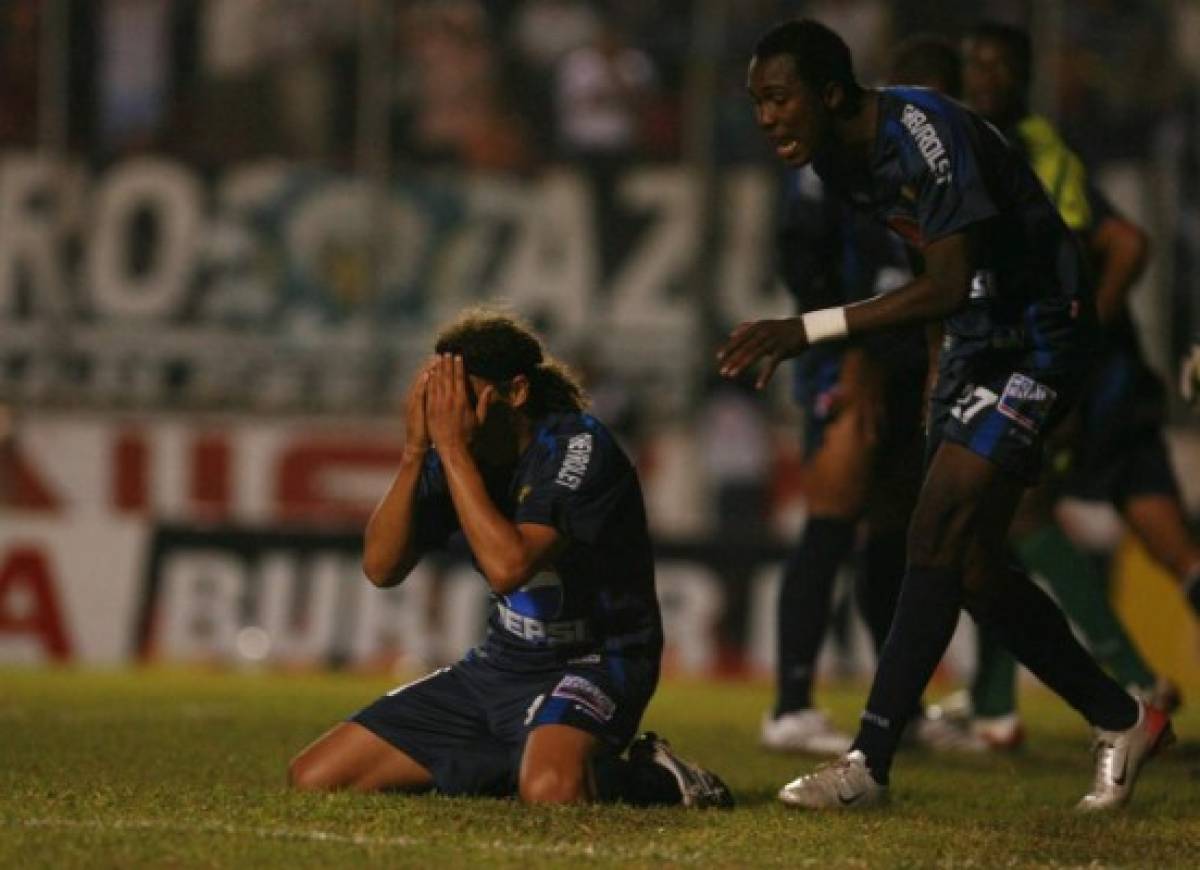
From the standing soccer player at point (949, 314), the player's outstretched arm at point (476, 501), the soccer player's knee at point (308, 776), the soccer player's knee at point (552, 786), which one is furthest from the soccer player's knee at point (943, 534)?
the soccer player's knee at point (308, 776)

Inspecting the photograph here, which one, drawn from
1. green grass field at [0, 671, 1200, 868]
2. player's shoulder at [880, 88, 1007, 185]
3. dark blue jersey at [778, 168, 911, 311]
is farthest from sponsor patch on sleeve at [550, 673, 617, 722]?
dark blue jersey at [778, 168, 911, 311]

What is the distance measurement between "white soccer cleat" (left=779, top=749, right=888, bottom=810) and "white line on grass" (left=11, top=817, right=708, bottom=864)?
2.53ft

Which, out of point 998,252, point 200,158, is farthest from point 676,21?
point 998,252

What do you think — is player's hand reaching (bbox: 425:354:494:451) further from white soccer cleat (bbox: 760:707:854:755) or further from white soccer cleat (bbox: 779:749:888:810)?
white soccer cleat (bbox: 760:707:854:755)

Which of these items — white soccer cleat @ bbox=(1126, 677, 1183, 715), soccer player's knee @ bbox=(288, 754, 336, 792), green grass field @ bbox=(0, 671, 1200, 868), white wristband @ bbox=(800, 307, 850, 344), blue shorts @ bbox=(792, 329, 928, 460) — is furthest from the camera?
white soccer cleat @ bbox=(1126, 677, 1183, 715)

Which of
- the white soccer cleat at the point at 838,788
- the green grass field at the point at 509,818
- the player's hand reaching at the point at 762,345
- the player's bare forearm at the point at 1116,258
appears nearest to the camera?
the green grass field at the point at 509,818

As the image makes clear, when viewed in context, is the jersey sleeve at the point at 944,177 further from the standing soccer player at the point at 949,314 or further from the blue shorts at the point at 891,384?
the blue shorts at the point at 891,384

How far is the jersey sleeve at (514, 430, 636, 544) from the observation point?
19.2 feet

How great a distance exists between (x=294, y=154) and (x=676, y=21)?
3.36 metres

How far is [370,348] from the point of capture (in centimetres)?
1912

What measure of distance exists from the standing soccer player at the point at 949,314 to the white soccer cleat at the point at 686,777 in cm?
20

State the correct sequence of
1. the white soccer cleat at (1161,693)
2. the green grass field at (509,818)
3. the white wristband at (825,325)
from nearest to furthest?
the green grass field at (509,818) < the white wristband at (825,325) < the white soccer cleat at (1161,693)

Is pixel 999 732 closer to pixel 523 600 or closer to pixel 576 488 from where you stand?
pixel 523 600

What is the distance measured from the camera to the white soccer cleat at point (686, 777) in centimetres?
591
